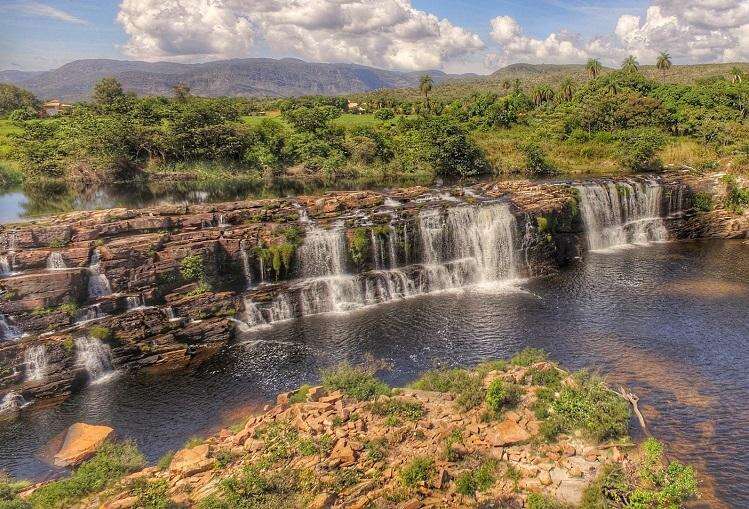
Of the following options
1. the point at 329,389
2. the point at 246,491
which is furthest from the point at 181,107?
the point at 246,491

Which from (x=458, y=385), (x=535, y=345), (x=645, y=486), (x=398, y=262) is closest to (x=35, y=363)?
(x=458, y=385)

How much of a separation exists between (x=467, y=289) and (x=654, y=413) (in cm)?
1557

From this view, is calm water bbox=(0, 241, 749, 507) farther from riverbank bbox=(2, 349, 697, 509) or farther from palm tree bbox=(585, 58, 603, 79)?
palm tree bbox=(585, 58, 603, 79)

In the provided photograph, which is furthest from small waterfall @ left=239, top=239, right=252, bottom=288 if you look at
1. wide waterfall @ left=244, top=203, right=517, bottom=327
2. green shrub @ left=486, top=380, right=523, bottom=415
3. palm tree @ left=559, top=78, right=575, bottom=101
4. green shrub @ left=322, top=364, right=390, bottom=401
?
palm tree @ left=559, top=78, right=575, bottom=101

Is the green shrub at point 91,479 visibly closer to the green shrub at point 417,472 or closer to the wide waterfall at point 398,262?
the green shrub at point 417,472

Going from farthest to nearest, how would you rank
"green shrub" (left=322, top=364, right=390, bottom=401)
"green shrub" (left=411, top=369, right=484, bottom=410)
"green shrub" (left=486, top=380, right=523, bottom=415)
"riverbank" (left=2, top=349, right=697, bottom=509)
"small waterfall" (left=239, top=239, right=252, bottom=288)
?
"small waterfall" (left=239, top=239, right=252, bottom=288)
"green shrub" (left=322, top=364, right=390, bottom=401)
"green shrub" (left=411, top=369, right=484, bottom=410)
"green shrub" (left=486, top=380, right=523, bottom=415)
"riverbank" (left=2, top=349, right=697, bottom=509)

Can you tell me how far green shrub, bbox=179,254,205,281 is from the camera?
2730cm

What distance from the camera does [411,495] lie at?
1265cm

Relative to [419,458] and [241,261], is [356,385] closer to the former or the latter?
[419,458]

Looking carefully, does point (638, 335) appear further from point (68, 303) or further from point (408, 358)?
point (68, 303)

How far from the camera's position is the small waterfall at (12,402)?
2053cm

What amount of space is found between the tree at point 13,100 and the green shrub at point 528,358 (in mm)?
102582

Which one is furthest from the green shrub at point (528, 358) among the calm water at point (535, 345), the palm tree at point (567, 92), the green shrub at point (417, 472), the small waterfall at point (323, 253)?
the palm tree at point (567, 92)

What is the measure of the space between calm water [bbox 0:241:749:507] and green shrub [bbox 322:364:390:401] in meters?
2.80
